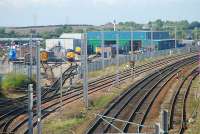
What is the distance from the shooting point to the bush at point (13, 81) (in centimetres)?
3314

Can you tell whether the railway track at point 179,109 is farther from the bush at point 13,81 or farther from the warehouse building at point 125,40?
the warehouse building at point 125,40

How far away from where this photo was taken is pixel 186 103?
2523 centimetres

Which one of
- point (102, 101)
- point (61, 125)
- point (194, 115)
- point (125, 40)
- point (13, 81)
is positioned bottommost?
point (61, 125)

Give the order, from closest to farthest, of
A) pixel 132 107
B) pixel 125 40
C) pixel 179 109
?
1. pixel 179 109
2. pixel 132 107
3. pixel 125 40

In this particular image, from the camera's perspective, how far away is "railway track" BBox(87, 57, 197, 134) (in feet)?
60.4

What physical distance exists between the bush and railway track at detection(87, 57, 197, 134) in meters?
8.45

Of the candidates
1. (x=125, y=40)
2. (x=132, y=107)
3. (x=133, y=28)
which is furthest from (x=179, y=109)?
(x=133, y=28)

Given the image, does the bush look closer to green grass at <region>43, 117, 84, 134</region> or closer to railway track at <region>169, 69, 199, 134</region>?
railway track at <region>169, 69, 199, 134</region>

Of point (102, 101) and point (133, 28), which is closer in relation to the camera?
point (102, 101)

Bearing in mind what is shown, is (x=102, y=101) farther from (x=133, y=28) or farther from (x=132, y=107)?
(x=133, y=28)

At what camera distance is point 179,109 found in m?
23.2

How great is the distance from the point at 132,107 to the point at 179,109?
2.51 m

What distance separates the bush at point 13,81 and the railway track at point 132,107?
845 cm

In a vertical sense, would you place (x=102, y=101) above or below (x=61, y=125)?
above
